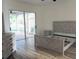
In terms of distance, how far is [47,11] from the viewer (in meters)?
9.18

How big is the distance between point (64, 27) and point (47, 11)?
2321mm

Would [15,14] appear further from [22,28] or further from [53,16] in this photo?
[53,16]

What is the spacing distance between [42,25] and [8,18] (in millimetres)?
3221

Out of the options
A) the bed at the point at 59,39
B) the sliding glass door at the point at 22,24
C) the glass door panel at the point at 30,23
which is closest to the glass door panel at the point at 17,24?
the sliding glass door at the point at 22,24

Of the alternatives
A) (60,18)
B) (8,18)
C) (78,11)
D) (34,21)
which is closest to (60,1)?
(60,18)

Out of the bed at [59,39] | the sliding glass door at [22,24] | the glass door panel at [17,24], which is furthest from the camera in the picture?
the sliding glass door at [22,24]

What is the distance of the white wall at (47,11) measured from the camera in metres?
7.17

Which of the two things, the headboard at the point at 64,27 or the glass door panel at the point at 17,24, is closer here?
the headboard at the point at 64,27

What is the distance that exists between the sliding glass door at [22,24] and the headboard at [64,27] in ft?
6.78

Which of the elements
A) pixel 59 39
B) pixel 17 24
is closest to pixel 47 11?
pixel 17 24

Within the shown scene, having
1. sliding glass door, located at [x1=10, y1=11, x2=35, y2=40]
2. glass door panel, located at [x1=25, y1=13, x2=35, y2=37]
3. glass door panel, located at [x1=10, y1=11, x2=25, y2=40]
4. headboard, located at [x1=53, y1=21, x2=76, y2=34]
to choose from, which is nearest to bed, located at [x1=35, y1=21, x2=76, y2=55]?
headboard, located at [x1=53, y1=21, x2=76, y2=34]

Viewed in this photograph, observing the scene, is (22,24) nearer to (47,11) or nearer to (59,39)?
(47,11)

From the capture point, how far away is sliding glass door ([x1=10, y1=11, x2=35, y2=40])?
8.11 meters

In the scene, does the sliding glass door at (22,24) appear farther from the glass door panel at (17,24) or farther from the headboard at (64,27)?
the headboard at (64,27)
